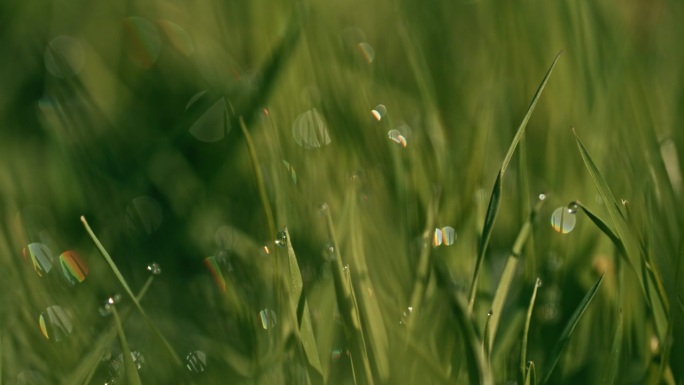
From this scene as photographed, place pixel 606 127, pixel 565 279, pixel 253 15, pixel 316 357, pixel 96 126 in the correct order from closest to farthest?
pixel 316 357 < pixel 565 279 < pixel 606 127 < pixel 96 126 < pixel 253 15

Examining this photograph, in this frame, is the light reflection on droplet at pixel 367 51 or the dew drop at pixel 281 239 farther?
the light reflection on droplet at pixel 367 51

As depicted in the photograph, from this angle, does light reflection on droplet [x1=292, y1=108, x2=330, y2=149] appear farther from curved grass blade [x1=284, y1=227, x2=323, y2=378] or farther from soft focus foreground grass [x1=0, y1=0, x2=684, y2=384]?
curved grass blade [x1=284, y1=227, x2=323, y2=378]

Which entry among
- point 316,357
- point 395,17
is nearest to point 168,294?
point 316,357

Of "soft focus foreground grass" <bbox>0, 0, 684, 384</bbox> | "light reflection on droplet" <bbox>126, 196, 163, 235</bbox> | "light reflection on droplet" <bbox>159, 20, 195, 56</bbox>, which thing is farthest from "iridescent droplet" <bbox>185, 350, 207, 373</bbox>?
"light reflection on droplet" <bbox>159, 20, 195, 56</bbox>

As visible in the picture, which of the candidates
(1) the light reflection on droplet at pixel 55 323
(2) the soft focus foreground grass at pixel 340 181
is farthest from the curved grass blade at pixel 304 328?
(1) the light reflection on droplet at pixel 55 323

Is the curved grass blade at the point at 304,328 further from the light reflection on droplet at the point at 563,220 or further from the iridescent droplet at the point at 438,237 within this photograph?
the light reflection on droplet at the point at 563,220

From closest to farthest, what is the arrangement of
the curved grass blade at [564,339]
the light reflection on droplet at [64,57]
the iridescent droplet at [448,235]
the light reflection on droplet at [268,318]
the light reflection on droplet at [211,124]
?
1. the curved grass blade at [564,339]
2. the light reflection on droplet at [268,318]
3. the iridescent droplet at [448,235]
4. the light reflection on droplet at [211,124]
5. the light reflection on droplet at [64,57]

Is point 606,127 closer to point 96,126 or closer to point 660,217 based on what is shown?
point 660,217
